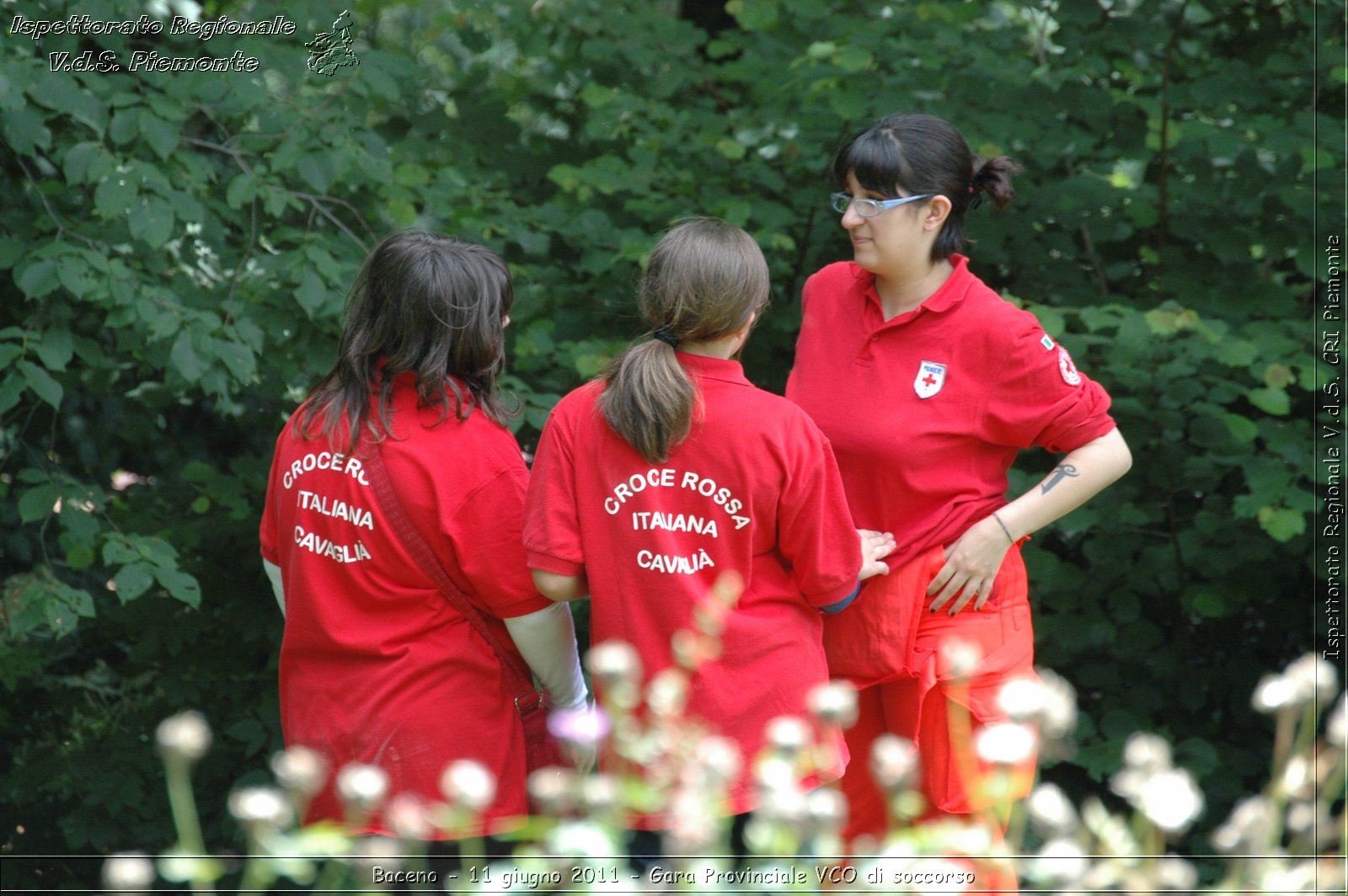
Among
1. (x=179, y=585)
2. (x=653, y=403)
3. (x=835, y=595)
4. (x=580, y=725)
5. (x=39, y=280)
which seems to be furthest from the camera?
(x=179, y=585)

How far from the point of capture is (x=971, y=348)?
2.58 meters

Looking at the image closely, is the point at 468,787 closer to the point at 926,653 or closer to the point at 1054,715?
the point at 1054,715

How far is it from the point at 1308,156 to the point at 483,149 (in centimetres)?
301

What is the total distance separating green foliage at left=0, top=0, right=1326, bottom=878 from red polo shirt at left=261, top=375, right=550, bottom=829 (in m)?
1.19

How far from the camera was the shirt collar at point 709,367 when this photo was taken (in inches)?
90.3

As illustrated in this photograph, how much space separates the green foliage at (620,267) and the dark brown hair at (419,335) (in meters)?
1.10

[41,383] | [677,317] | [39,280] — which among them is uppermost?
[39,280]

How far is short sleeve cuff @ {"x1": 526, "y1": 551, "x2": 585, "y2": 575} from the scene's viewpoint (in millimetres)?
2260

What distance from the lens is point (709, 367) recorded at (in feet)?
7.54

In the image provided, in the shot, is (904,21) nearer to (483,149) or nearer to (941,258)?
(483,149)

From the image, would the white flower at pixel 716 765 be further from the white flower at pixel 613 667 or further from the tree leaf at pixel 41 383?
the tree leaf at pixel 41 383

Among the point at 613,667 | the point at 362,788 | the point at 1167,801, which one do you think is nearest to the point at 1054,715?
the point at 1167,801

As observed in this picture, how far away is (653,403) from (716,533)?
26 cm

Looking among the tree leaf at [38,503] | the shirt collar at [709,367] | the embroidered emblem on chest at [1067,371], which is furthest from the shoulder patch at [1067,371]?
the tree leaf at [38,503]
